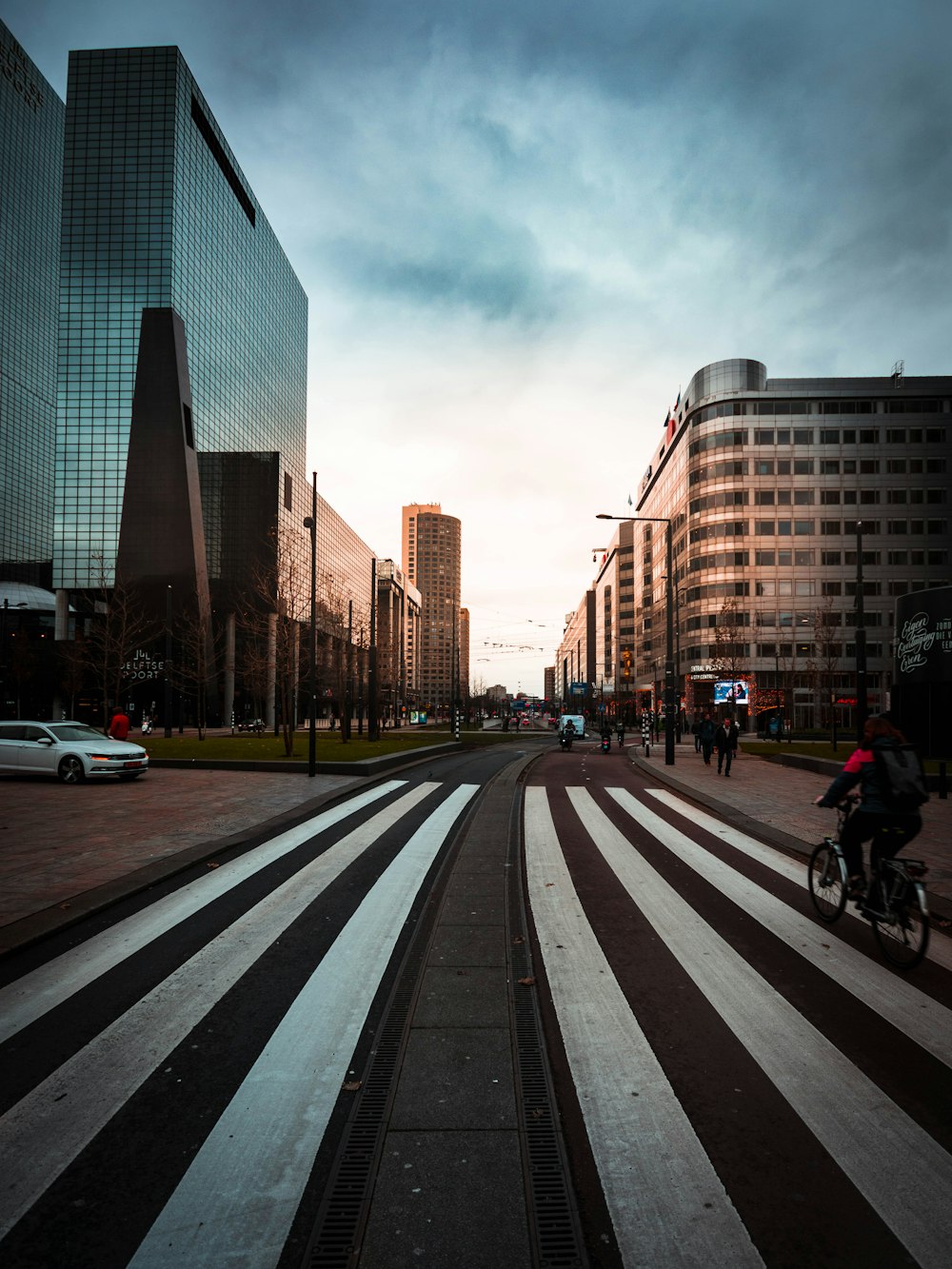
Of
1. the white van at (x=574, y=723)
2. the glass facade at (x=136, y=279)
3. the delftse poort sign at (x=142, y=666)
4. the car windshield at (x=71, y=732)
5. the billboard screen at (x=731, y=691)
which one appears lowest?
the white van at (x=574, y=723)

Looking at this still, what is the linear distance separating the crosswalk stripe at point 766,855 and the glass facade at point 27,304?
106m

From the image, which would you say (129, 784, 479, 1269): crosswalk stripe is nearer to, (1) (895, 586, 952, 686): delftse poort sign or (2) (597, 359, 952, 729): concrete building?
(1) (895, 586, 952, 686): delftse poort sign

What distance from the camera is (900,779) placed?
18.8 feet

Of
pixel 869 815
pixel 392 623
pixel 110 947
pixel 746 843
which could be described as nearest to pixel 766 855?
pixel 746 843

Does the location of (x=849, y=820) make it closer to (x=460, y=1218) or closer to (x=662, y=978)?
(x=662, y=978)

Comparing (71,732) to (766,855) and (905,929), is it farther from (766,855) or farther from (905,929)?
(905,929)

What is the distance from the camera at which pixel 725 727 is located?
71.5 feet

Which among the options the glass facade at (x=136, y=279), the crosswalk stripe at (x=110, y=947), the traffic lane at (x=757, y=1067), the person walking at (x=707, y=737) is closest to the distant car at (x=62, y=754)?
the crosswalk stripe at (x=110, y=947)

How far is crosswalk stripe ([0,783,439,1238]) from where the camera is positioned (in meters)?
3.05

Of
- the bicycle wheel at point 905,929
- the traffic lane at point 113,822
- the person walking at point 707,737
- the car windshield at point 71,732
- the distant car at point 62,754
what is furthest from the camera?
the person walking at point 707,737

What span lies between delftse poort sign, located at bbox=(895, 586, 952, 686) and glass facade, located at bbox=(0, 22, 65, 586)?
336 ft

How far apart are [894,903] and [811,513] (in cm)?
7264

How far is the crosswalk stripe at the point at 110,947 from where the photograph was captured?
462 cm

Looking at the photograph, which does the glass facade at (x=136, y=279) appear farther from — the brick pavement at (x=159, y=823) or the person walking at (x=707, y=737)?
the brick pavement at (x=159, y=823)
